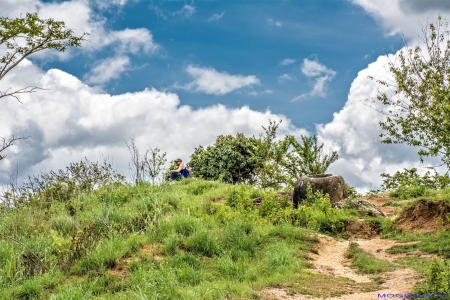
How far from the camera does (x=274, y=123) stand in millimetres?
30031

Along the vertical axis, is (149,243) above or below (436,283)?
above

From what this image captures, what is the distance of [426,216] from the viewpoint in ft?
45.1

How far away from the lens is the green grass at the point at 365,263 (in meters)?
10.2

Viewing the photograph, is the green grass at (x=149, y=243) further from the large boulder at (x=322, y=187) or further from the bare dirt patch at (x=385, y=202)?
the bare dirt patch at (x=385, y=202)

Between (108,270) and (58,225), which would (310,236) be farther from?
(58,225)

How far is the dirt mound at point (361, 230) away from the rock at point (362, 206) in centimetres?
117

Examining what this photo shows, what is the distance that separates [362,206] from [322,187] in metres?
1.73

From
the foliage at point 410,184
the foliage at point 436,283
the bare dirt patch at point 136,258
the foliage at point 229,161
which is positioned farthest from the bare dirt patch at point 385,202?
the foliage at point 229,161

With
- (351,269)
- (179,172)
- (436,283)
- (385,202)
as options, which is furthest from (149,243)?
(179,172)

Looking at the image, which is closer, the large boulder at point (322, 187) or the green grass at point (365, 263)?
the green grass at point (365, 263)

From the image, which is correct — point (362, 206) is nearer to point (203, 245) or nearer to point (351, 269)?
point (351, 269)

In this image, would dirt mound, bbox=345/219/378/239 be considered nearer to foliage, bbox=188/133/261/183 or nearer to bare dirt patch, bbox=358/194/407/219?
bare dirt patch, bbox=358/194/407/219

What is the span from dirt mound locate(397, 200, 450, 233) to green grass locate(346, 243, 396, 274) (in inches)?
92.2

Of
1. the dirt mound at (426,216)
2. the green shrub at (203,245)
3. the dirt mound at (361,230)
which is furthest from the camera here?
the dirt mound at (361,230)
